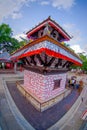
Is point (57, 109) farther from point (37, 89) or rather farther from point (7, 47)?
point (7, 47)

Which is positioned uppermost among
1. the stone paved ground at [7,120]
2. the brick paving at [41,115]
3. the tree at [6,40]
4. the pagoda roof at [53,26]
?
the tree at [6,40]

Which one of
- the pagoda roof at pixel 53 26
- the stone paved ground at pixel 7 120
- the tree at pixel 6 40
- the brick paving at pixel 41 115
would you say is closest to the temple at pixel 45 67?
the pagoda roof at pixel 53 26

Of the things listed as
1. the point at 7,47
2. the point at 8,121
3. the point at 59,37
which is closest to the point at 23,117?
the point at 8,121

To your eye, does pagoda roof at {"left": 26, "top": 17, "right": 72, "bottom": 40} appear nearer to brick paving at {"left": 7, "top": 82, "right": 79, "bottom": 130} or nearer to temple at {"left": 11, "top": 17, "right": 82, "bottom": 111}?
temple at {"left": 11, "top": 17, "right": 82, "bottom": 111}

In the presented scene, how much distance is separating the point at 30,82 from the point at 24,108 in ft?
8.68

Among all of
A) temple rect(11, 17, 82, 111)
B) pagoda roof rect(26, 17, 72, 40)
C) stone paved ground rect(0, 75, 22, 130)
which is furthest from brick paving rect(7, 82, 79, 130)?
pagoda roof rect(26, 17, 72, 40)

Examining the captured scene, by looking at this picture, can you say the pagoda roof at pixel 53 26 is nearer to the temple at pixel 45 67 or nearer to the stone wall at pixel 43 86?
the temple at pixel 45 67

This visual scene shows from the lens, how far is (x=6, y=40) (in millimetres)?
26422

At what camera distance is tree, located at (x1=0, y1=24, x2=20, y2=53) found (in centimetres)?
2622

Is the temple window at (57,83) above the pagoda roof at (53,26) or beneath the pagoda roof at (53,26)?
beneath

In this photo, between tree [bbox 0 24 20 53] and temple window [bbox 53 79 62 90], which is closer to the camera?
temple window [bbox 53 79 62 90]

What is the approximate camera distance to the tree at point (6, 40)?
86.0ft

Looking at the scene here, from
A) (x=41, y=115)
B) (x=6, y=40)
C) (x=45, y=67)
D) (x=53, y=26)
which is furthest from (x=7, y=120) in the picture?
(x=6, y=40)

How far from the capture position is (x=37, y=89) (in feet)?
24.8
